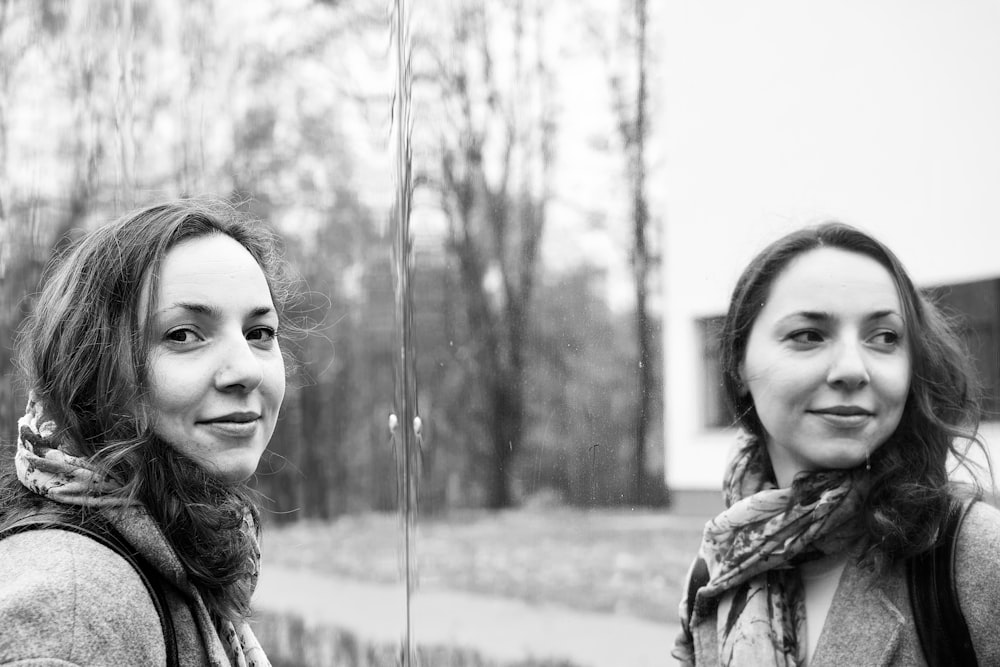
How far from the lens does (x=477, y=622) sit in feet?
12.1

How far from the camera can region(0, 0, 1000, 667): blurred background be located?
2.28 m

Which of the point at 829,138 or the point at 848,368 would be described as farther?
the point at 829,138

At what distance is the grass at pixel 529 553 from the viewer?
2461mm

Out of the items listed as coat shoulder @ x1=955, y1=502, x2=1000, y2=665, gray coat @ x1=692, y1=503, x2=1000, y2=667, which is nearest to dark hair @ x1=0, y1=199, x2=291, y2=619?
gray coat @ x1=692, y1=503, x2=1000, y2=667

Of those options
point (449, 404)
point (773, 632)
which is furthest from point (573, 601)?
point (773, 632)

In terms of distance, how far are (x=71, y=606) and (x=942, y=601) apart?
96 centimetres

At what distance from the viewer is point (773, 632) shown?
127cm

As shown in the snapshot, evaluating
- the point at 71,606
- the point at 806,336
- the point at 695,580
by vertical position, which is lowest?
the point at 695,580

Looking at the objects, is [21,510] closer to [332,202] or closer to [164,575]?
[164,575]

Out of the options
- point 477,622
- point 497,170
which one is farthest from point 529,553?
point 497,170

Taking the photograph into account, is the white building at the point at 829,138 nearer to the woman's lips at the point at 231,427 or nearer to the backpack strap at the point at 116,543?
the woman's lips at the point at 231,427

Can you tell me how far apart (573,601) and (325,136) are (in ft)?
6.55

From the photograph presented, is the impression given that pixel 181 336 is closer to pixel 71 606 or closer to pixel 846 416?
pixel 71 606

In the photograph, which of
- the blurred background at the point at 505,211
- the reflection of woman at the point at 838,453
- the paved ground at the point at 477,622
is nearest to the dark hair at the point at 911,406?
the reflection of woman at the point at 838,453
